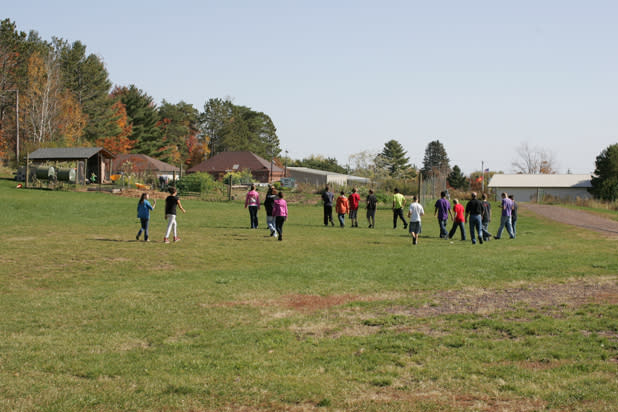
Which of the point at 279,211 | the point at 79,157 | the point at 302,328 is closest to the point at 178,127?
the point at 79,157

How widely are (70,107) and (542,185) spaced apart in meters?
64.2

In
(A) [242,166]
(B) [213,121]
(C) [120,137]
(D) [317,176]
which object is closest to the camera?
(C) [120,137]

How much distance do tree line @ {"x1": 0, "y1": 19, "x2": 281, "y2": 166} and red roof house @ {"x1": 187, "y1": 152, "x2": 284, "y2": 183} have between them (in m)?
8.90

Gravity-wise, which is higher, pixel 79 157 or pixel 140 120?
pixel 140 120

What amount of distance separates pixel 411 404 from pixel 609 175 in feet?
223

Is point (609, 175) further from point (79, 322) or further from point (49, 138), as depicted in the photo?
point (79, 322)

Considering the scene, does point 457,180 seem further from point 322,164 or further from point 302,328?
point 302,328

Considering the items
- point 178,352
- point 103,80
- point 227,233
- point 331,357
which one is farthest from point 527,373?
point 103,80

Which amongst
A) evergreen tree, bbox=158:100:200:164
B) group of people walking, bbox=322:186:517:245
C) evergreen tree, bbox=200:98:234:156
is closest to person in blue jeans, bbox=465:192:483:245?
group of people walking, bbox=322:186:517:245

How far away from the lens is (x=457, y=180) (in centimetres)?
9450

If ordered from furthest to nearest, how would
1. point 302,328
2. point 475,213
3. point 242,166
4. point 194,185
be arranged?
point 242,166 → point 194,185 → point 475,213 → point 302,328

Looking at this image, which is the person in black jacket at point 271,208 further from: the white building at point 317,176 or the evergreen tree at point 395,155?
the evergreen tree at point 395,155

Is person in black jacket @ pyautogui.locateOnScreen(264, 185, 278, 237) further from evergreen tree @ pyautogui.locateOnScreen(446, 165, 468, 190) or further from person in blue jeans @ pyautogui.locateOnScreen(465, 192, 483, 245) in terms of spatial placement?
evergreen tree @ pyautogui.locateOnScreen(446, 165, 468, 190)

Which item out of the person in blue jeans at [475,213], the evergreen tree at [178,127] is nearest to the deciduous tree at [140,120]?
the evergreen tree at [178,127]
